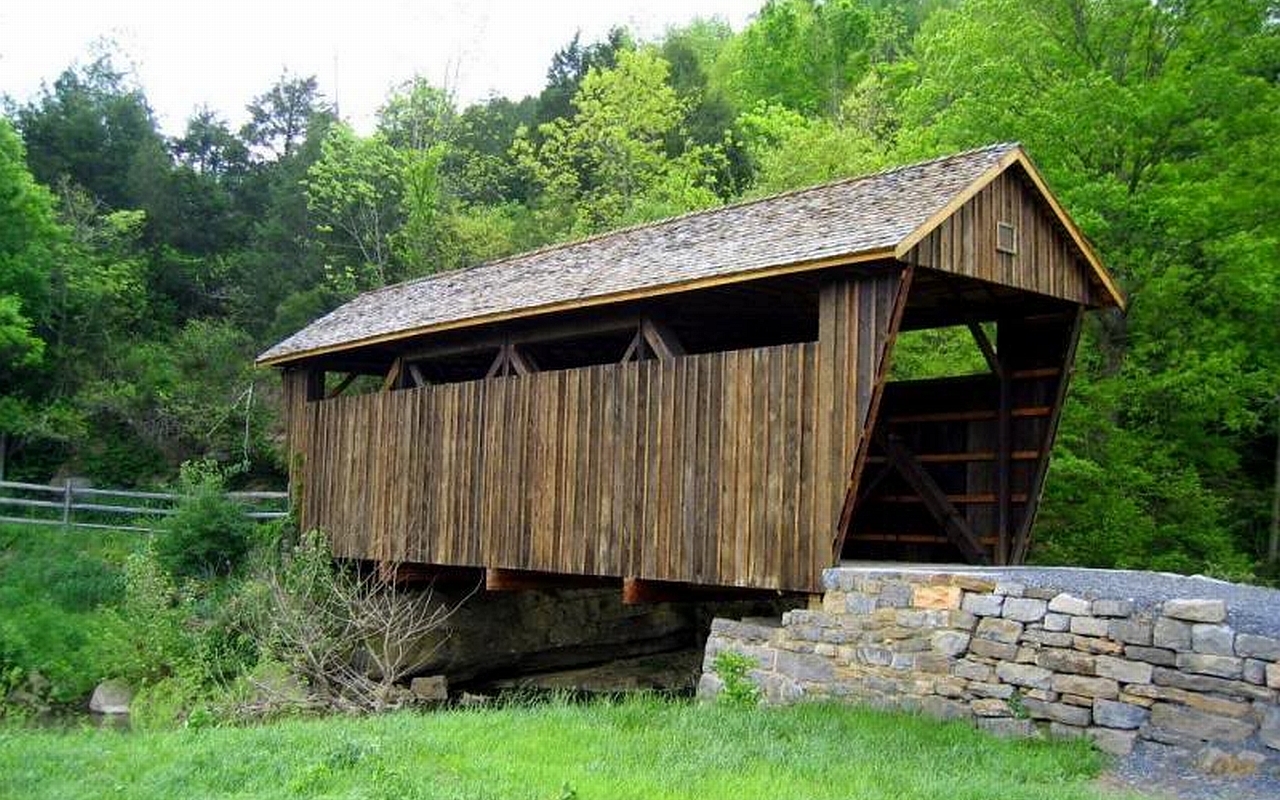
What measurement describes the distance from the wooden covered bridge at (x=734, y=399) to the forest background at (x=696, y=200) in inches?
77.9

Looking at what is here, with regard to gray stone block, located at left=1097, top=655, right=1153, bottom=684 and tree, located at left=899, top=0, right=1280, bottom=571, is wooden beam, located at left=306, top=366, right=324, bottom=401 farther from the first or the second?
gray stone block, located at left=1097, top=655, right=1153, bottom=684

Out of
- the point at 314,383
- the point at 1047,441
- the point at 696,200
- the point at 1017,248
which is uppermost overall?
the point at 696,200

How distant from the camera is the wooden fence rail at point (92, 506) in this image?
18000mm

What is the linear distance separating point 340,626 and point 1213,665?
974 cm

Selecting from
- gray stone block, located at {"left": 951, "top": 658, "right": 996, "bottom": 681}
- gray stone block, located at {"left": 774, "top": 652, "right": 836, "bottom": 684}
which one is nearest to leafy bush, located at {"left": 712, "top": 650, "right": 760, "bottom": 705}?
gray stone block, located at {"left": 774, "top": 652, "right": 836, "bottom": 684}

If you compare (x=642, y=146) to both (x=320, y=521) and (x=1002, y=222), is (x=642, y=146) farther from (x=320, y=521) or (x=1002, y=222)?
(x=1002, y=222)

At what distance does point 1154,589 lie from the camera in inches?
310

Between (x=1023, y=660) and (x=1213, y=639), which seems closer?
(x=1213, y=639)

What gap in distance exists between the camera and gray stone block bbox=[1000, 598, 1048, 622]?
299 inches

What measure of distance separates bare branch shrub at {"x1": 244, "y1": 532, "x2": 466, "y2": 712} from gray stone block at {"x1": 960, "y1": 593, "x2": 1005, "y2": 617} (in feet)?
15.6

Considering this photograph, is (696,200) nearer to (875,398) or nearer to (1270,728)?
(875,398)

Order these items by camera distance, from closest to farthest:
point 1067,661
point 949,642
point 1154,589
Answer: point 1067,661 → point 1154,589 → point 949,642

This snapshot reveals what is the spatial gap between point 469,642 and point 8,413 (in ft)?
36.1

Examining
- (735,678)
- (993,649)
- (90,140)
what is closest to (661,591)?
(735,678)
